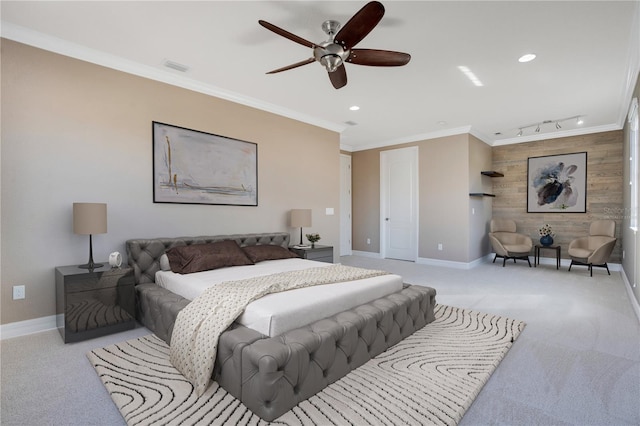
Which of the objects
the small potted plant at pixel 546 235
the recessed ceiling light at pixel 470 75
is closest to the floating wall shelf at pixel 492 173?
the small potted plant at pixel 546 235

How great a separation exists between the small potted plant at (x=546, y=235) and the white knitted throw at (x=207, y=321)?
5.60 meters

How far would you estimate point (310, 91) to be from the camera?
4.09m

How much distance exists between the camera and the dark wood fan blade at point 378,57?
8.03ft

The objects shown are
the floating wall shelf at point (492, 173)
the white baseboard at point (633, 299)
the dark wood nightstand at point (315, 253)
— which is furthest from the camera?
the floating wall shelf at point (492, 173)

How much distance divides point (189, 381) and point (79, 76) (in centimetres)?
301

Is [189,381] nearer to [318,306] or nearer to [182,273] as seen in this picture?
[318,306]

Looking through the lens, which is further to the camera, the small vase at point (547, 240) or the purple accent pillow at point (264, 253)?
the small vase at point (547, 240)

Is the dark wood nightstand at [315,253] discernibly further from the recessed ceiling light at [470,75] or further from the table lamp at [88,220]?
the recessed ceiling light at [470,75]

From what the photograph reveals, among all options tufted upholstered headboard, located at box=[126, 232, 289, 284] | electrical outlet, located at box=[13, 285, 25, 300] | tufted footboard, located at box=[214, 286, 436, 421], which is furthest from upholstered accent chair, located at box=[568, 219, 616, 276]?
electrical outlet, located at box=[13, 285, 25, 300]

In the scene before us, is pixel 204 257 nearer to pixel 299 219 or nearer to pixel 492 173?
pixel 299 219

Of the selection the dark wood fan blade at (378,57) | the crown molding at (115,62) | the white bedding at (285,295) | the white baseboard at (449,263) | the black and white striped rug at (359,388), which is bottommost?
the black and white striped rug at (359,388)

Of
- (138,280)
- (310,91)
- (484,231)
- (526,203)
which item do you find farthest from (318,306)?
(526,203)

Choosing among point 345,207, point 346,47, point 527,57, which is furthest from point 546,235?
point 346,47

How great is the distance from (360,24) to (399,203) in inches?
208
